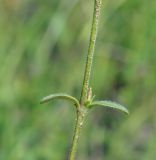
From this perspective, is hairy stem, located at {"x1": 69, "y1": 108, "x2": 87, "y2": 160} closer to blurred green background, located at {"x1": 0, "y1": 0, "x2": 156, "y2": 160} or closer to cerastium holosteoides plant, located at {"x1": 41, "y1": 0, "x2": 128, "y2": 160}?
cerastium holosteoides plant, located at {"x1": 41, "y1": 0, "x2": 128, "y2": 160}

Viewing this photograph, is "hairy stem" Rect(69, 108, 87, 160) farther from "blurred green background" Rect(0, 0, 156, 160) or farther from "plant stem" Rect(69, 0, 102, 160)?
"blurred green background" Rect(0, 0, 156, 160)

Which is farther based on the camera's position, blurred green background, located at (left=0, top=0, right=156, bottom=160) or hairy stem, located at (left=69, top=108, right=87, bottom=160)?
blurred green background, located at (left=0, top=0, right=156, bottom=160)

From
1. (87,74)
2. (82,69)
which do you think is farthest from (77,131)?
(82,69)

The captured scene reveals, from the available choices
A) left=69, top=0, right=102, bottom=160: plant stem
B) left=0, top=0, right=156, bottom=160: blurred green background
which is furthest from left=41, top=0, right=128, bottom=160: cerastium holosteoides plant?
left=0, top=0, right=156, bottom=160: blurred green background

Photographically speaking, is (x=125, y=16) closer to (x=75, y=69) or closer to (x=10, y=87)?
(x=75, y=69)

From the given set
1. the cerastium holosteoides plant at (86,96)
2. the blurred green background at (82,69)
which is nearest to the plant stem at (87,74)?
the cerastium holosteoides plant at (86,96)

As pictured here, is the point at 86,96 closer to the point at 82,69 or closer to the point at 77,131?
the point at 77,131

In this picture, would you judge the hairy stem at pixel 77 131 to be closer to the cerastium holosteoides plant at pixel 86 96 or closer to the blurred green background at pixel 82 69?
the cerastium holosteoides plant at pixel 86 96

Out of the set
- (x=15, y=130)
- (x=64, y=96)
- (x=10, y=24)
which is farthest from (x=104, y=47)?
(x=64, y=96)
